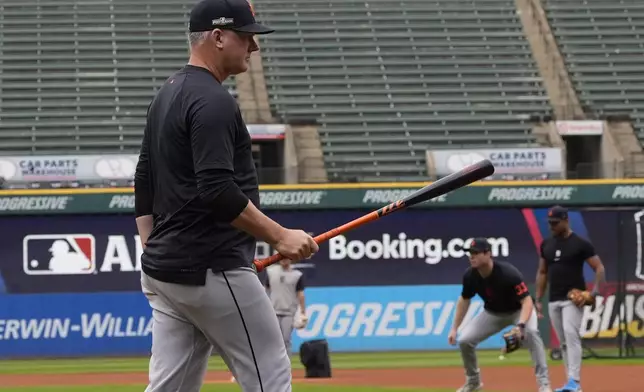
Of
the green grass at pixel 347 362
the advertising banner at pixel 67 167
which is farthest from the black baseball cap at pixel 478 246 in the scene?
the advertising banner at pixel 67 167

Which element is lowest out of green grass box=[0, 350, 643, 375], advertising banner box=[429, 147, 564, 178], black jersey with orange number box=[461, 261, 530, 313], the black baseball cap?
green grass box=[0, 350, 643, 375]

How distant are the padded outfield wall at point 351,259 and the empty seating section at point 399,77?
255cm

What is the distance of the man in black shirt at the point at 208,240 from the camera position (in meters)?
5.39

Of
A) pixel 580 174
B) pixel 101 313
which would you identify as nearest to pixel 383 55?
pixel 580 174

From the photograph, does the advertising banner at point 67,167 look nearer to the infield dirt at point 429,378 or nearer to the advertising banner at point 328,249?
the advertising banner at point 328,249

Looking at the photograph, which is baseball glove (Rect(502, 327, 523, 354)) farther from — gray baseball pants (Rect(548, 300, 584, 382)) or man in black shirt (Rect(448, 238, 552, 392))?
gray baseball pants (Rect(548, 300, 584, 382))

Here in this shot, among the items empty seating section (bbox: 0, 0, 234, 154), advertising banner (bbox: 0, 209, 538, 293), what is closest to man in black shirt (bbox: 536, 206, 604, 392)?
advertising banner (bbox: 0, 209, 538, 293)

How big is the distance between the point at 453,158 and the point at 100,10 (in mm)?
11239

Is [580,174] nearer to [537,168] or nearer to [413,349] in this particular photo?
[537,168]

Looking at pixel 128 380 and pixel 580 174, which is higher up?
pixel 580 174

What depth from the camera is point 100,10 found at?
33.2 metres

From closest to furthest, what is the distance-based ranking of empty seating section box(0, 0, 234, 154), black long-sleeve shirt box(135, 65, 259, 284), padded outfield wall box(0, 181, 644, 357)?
black long-sleeve shirt box(135, 65, 259, 284) < padded outfield wall box(0, 181, 644, 357) < empty seating section box(0, 0, 234, 154)

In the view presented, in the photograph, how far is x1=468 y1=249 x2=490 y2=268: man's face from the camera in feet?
44.3

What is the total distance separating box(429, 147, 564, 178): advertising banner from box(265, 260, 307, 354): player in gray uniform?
785 cm
